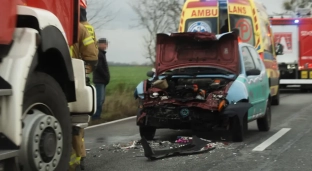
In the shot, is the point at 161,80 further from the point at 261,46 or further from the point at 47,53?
the point at 261,46

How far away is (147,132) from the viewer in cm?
1027

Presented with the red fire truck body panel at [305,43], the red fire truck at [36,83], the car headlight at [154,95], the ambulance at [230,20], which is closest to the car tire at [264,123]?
the car headlight at [154,95]

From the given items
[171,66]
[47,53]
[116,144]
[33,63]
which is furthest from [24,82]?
[171,66]

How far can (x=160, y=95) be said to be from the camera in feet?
32.9

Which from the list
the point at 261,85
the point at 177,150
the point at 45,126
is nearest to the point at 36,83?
the point at 45,126

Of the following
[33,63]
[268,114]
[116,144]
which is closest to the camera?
[33,63]

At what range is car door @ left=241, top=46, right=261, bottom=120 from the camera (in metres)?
10.5

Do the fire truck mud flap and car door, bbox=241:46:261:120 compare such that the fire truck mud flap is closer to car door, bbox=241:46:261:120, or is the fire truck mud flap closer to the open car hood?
car door, bbox=241:46:261:120

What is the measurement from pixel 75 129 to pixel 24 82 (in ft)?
5.48

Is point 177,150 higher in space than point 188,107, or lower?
lower

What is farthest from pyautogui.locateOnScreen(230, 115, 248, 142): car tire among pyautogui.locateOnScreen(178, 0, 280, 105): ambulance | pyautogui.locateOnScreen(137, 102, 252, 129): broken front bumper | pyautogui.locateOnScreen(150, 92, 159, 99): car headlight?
pyautogui.locateOnScreen(178, 0, 280, 105): ambulance

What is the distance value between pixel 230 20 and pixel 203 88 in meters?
7.89

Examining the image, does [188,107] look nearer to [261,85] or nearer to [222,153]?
[222,153]

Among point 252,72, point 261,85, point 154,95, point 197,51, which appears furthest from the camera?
point 261,85
